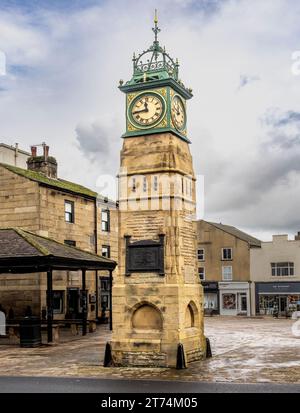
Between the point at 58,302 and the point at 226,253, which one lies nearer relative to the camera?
the point at 58,302

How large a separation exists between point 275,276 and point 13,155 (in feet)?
88.5

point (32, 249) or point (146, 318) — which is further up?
point (32, 249)

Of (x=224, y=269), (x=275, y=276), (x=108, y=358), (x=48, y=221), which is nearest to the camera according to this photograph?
(x=108, y=358)

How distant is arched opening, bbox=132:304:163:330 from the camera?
65.6ft

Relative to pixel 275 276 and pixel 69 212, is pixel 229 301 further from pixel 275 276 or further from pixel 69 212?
pixel 69 212

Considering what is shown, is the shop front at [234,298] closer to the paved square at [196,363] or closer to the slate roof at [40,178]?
the slate roof at [40,178]

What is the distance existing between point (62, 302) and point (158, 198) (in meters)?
17.6

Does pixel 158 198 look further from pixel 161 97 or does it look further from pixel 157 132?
pixel 161 97

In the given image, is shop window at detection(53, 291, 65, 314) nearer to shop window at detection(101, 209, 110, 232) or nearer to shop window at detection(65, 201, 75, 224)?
shop window at detection(65, 201, 75, 224)

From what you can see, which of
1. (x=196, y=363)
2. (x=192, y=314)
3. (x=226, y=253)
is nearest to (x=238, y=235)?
(x=226, y=253)

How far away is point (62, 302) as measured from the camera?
117ft

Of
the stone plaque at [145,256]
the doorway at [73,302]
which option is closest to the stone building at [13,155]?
the doorway at [73,302]

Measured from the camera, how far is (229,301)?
56.3 meters
